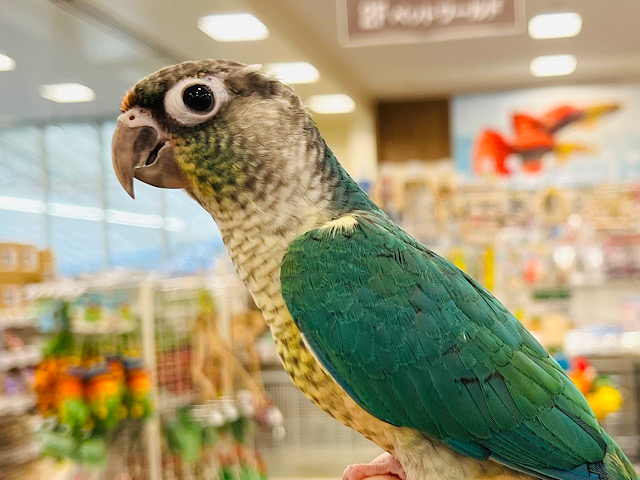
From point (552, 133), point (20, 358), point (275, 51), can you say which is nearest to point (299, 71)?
point (275, 51)

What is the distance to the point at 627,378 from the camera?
110 inches

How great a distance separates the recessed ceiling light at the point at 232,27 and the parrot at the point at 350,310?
2.07 metres

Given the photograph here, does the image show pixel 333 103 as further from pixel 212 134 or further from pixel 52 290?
pixel 212 134

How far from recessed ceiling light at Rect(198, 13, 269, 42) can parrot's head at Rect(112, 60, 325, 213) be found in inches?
80.9

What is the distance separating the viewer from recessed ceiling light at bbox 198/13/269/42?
2.47 meters

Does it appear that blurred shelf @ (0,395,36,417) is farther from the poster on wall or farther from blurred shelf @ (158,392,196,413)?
the poster on wall

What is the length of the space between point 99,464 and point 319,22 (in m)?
2.49

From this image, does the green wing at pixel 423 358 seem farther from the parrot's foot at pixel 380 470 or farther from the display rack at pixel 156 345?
the display rack at pixel 156 345

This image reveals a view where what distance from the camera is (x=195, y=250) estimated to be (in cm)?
295

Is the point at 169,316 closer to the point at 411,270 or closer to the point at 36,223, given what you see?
the point at 36,223

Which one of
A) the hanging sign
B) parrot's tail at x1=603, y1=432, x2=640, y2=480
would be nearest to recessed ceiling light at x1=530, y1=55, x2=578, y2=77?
the hanging sign

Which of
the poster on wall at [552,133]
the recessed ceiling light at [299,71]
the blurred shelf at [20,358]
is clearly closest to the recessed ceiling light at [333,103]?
the recessed ceiling light at [299,71]

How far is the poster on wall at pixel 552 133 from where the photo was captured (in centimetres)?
471

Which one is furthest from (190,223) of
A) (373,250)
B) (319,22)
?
(319,22)
